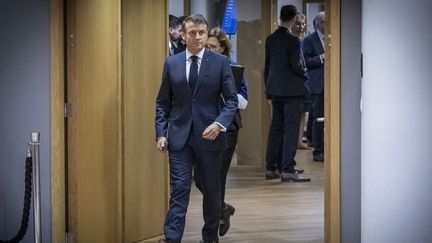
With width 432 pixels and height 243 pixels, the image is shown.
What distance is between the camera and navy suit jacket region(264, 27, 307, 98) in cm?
707

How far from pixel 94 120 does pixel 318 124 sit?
4.68 meters

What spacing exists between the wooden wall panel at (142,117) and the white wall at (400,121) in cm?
164

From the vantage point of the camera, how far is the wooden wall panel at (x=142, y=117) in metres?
4.82

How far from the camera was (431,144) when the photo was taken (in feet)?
11.7

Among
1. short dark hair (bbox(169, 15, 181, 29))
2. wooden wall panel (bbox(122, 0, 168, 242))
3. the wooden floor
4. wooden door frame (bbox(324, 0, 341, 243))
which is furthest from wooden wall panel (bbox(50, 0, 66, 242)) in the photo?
short dark hair (bbox(169, 15, 181, 29))

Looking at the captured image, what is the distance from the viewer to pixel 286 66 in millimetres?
7125

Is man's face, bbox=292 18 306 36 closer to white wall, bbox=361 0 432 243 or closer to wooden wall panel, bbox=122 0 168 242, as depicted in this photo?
wooden wall panel, bbox=122 0 168 242

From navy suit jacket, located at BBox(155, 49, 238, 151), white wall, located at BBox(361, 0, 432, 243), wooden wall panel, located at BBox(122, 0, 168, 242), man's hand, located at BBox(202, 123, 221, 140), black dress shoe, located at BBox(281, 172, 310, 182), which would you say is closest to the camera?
white wall, located at BBox(361, 0, 432, 243)

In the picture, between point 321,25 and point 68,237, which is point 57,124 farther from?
point 321,25

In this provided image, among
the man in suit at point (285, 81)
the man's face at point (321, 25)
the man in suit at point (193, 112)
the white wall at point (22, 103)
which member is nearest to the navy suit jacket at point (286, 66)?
the man in suit at point (285, 81)

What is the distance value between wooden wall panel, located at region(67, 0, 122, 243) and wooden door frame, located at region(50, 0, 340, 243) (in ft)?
0.24

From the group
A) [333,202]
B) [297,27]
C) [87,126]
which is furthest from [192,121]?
[297,27]

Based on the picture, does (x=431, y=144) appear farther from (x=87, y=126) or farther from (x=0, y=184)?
(x=0, y=184)

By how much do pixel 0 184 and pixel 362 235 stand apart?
205 centimetres
